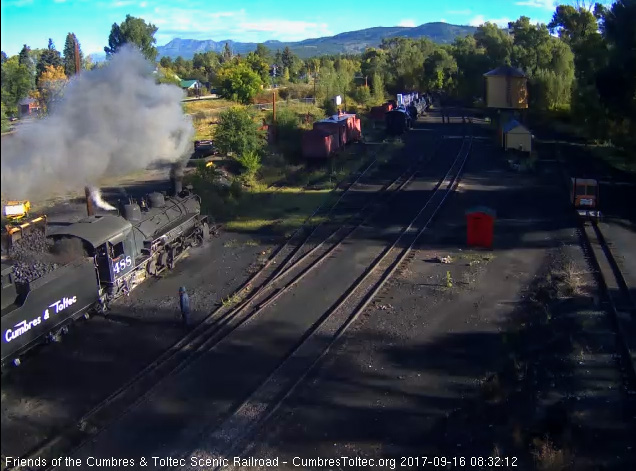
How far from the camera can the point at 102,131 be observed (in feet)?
39.6

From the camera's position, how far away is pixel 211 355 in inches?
421

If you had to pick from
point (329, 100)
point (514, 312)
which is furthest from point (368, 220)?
point (329, 100)

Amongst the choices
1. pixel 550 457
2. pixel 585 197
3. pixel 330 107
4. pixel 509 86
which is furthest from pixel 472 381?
pixel 509 86

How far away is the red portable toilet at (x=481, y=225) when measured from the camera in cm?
1672

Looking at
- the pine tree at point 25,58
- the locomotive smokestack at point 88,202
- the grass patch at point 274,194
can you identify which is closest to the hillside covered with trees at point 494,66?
the pine tree at point 25,58

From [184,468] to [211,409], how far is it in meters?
1.48

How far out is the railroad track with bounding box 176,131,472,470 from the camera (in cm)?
805

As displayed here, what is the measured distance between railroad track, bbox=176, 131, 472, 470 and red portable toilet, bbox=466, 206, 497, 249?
180 centimetres

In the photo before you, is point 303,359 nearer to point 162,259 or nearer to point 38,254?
point 38,254

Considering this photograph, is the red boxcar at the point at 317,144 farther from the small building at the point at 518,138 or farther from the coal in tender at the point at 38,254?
the coal in tender at the point at 38,254

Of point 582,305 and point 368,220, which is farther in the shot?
point 368,220

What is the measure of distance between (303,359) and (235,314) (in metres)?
2.63

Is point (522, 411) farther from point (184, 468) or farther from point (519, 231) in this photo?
point (519, 231)

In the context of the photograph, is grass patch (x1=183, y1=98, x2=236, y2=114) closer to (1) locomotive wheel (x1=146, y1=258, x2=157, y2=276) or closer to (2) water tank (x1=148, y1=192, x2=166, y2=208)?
(2) water tank (x1=148, y1=192, x2=166, y2=208)
